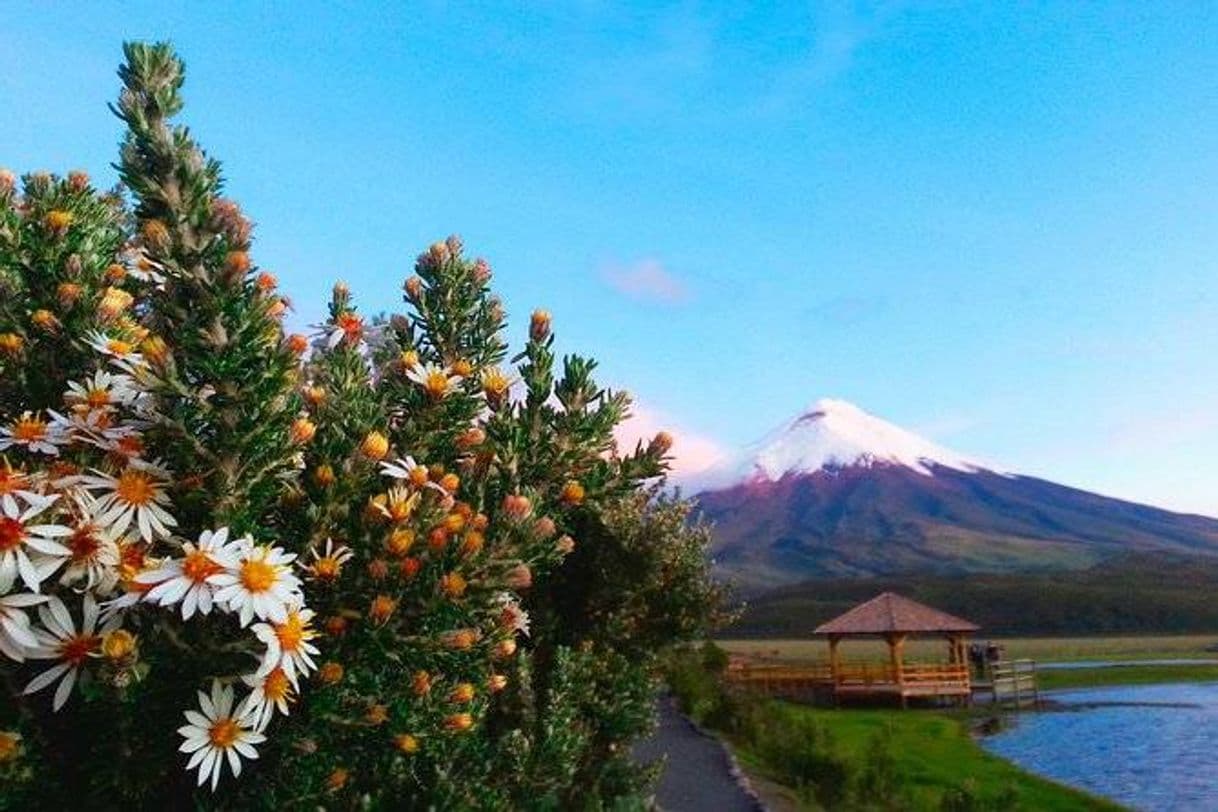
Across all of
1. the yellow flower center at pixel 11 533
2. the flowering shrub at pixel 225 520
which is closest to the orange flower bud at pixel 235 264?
the flowering shrub at pixel 225 520

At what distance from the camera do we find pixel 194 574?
316 centimetres

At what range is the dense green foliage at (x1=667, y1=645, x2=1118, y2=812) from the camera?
590 inches

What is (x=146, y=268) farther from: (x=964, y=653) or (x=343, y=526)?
(x=964, y=653)

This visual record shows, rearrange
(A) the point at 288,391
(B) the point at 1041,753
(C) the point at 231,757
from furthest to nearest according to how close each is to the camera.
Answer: (B) the point at 1041,753
(A) the point at 288,391
(C) the point at 231,757

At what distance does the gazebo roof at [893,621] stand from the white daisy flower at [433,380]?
41.4 meters

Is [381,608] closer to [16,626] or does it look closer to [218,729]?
[218,729]

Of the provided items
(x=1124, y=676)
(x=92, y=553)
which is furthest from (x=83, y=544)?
(x=1124, y=676)

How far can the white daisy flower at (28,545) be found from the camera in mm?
3092

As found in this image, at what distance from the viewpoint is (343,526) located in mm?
3791

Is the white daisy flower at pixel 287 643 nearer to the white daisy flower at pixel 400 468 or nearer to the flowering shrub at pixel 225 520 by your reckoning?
the flowering shrub at pixel 225 520

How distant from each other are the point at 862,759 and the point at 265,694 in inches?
Answer: 731

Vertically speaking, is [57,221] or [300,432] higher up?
[57,221]

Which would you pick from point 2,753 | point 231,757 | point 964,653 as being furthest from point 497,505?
point 964,653

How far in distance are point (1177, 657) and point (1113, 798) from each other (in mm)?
62302
